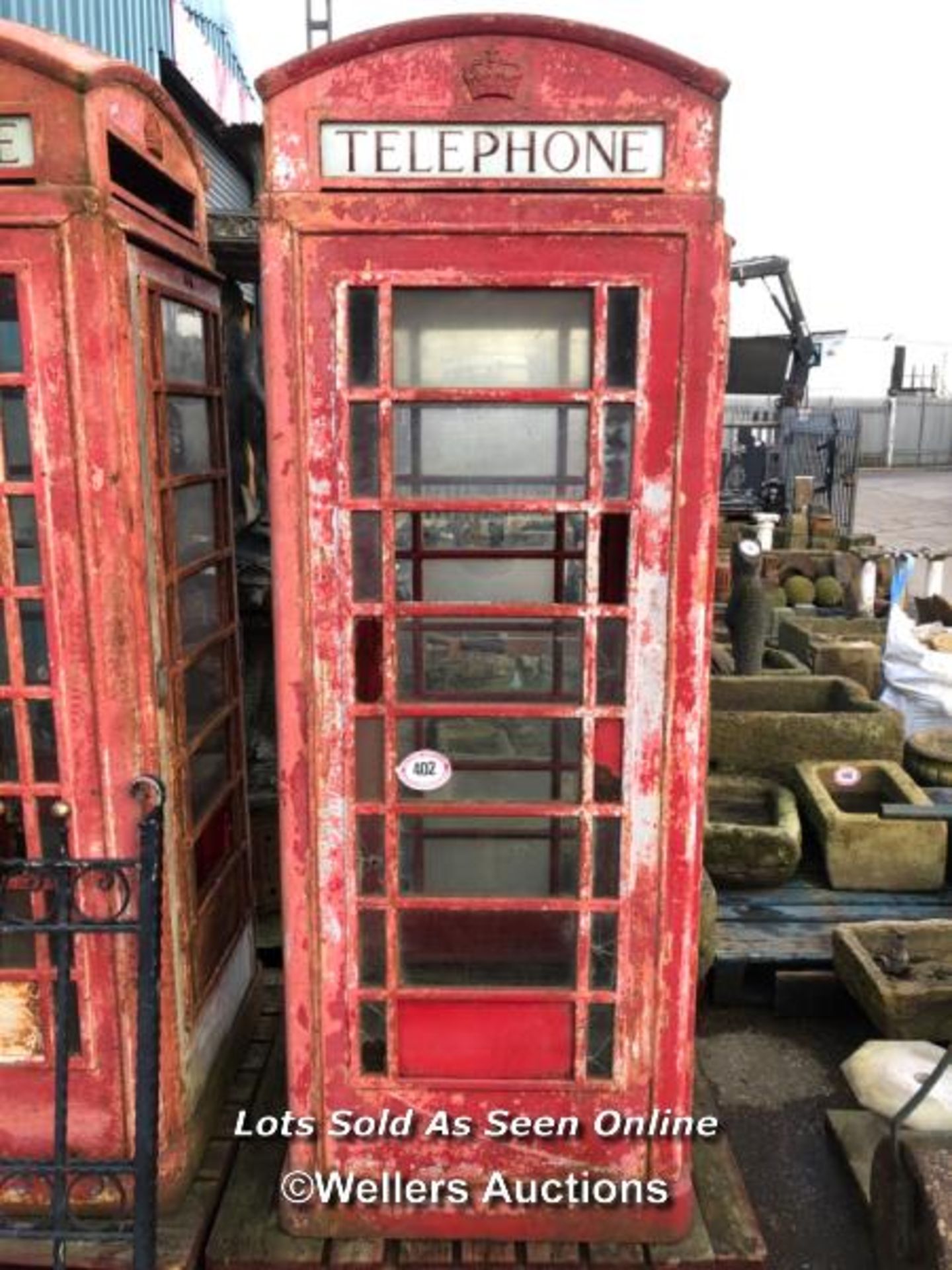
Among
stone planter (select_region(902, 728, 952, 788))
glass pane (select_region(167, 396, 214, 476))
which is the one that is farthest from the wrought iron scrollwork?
stone planter (select_region(902, 728, 952, 788))

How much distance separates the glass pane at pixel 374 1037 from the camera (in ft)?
8.87

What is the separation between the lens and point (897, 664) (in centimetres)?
728

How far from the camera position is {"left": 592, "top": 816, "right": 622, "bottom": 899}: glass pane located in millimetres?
2602

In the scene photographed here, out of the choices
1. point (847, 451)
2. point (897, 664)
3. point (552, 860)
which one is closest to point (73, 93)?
point (552, 860)

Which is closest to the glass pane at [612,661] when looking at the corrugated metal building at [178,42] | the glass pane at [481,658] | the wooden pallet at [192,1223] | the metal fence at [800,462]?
the glass pane at [481,658]

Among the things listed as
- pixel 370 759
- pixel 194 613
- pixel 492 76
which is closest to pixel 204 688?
pixel 194 613

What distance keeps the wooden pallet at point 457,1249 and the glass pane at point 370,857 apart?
103 cm

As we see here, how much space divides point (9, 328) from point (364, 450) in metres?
0.93

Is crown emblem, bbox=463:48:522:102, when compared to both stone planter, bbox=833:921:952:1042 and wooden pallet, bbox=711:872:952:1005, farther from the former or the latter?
wooden pallet, bbox=711:872:952:1005

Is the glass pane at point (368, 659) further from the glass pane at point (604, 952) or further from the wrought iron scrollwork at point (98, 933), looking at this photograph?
the glass pane at point (604, 952)

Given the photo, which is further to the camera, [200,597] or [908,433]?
[908,433]

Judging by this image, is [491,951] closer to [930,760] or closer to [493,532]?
[493,532]

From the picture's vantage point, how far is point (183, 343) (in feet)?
9.90

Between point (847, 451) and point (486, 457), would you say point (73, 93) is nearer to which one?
point (486, 457)
